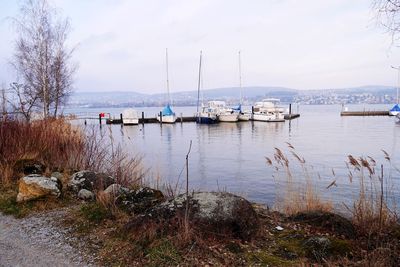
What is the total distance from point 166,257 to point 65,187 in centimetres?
481

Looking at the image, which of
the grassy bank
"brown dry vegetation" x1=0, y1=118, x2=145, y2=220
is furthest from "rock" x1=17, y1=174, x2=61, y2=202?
"brown dry vegetation" x1=0, y1=118, x2=145, y2=220

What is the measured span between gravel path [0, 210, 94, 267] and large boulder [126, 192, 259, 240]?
97cm

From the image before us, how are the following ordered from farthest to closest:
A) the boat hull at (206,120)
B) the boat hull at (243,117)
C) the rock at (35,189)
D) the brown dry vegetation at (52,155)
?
the boat hull at (243,117)
the boat hull at (206,120)
the brown dry vegetation at (52,155)
the rock at (35,189)

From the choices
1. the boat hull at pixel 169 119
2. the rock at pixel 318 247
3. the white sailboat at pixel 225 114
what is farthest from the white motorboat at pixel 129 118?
the rock at pixel 318 247

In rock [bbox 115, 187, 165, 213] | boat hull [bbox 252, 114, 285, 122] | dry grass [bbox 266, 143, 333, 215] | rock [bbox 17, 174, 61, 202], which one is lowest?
boat hull [bbox 252, 114, 285, 122]

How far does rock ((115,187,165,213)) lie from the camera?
21.7ft

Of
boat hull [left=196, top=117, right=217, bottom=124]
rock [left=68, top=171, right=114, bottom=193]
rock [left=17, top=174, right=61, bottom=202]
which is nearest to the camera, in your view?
rock [left=17, top=174, right=61, bottom=202]

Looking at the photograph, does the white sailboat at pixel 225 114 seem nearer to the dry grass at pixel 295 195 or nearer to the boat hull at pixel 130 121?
the boat hull at pixel 130 121

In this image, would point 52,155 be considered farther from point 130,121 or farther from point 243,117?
point 243,117

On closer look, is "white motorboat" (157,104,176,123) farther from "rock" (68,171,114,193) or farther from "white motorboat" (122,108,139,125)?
"rock" (68,171,114,193)

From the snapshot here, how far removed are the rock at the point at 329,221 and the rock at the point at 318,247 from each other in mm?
757

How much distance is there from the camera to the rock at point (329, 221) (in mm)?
5619

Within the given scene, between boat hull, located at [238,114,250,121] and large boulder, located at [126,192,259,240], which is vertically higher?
large boulder, located at [126,192,259,240]

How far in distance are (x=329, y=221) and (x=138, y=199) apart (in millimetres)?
3631
